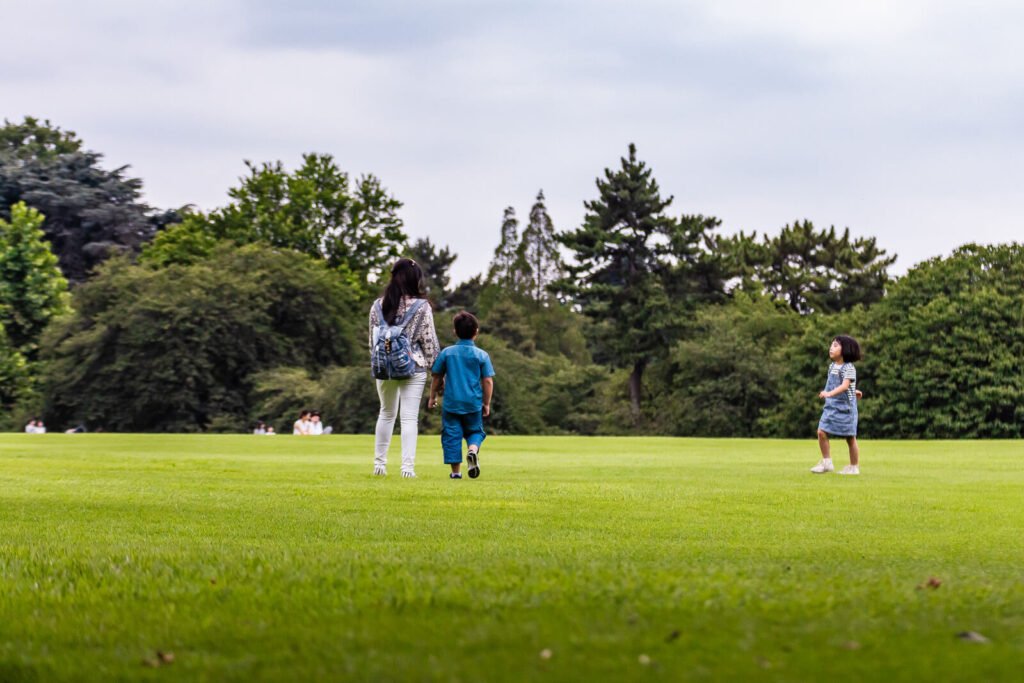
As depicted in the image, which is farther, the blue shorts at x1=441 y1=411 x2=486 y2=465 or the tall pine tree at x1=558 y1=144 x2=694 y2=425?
the tall pine tree at x1=558 y1=144 x2=694 y2=425

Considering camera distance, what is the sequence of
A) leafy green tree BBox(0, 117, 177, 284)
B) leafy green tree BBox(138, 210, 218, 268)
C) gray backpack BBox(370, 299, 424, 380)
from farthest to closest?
leafy green tree BBox(0, 117, 177, 284) < leafy green tree BBox(138, 210, 218, 268) < gray backpack BBox(370, 299, 424, 380)

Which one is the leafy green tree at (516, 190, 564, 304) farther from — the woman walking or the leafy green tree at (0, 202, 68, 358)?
the woman walking

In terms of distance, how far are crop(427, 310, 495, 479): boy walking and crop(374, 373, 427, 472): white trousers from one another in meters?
0.22

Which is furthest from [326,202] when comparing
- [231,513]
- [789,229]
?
[231,513]

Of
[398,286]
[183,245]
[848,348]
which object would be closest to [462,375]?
[398,286]

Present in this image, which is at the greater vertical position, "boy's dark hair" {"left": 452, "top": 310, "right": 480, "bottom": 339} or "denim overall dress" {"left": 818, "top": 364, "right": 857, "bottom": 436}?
"boy's dark hair" {"left": 452, "top": 310, "right": 480, "bottom": 339}

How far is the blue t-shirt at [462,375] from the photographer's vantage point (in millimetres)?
13977

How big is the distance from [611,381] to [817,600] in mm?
73319

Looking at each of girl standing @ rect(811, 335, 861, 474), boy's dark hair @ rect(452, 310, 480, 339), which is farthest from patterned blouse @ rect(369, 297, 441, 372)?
girl standing @ rect(811, 335, 861, 474)

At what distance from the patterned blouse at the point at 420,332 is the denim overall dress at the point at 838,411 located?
6.16 m

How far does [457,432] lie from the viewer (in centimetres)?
1413

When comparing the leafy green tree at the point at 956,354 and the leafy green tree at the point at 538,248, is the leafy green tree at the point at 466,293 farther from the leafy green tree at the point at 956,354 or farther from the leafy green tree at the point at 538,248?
the leafy green tree at the point at 956,354

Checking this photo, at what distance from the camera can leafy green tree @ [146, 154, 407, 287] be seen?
245 feet

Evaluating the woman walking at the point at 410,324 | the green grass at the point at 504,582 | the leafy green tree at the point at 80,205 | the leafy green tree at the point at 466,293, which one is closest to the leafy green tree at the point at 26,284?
the leafy green tree at the point at 80,205
